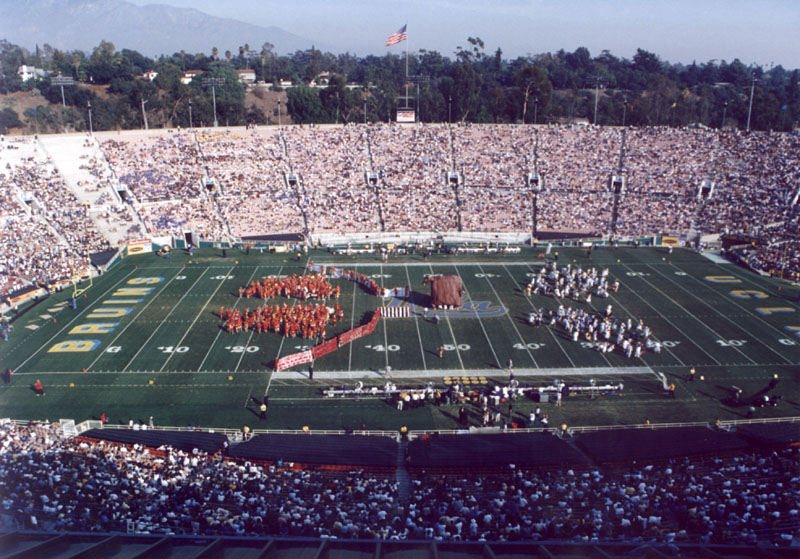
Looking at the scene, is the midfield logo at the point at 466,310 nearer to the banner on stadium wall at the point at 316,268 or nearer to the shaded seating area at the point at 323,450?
the banner on stadium wall at the point at 316,268

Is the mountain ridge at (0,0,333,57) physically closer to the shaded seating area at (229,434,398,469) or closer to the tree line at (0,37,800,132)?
the tree line at (0,37,800,132)

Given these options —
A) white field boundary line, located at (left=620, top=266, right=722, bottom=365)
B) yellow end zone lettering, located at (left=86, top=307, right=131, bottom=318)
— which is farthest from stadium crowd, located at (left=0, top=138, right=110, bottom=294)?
white field boundary line, located at (left=620, top=266, right=722, bottom=365)

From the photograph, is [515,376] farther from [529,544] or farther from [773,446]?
[529,544]

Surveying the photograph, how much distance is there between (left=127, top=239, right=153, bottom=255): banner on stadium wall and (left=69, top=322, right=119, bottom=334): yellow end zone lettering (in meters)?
12.3

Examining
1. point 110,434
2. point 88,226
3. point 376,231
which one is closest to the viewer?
point 110,434

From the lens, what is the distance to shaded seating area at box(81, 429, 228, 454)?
Result: 703 inches

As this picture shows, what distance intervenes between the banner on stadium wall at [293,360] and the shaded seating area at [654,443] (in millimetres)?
11054

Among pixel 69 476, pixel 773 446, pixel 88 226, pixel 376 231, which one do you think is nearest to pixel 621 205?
pixel 376 231

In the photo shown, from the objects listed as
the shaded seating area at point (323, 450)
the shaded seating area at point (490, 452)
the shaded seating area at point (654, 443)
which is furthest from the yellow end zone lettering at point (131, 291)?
the shaded seating area at point (654, 443)

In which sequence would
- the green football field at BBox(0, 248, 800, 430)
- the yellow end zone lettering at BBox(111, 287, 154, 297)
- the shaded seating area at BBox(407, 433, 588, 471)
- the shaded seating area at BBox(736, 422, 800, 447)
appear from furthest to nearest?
the yellow end zone lettering at BBox(111, 287, 154, 297) → the green football field at BBox(0, 248, 800, 430) → the shaded seating area at BBox(736, 422, 800, 447) → the shaded seating area at BBox(407, 433, 588, 471)

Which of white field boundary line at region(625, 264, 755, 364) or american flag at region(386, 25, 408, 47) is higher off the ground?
american flag at region(386, 25, 408, 47)

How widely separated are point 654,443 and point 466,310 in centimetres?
1393

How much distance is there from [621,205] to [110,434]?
127 ft

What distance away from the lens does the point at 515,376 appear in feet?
77.9
